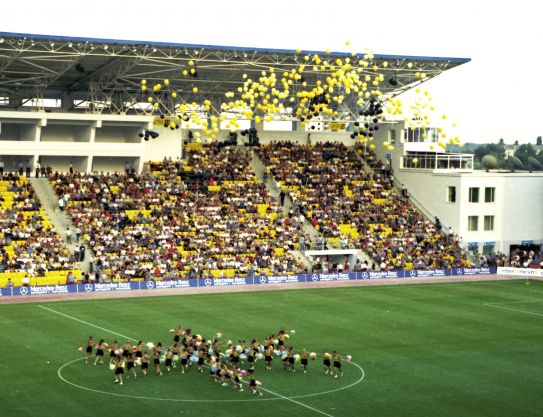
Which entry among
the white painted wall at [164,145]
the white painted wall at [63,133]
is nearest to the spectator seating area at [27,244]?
the white painted wall at [63,133]

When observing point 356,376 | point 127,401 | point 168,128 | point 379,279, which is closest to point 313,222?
point 379,279

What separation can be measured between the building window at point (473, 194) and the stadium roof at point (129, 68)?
10704 millimetres

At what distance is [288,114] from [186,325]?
124 ft

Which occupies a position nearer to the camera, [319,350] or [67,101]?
[319,350]

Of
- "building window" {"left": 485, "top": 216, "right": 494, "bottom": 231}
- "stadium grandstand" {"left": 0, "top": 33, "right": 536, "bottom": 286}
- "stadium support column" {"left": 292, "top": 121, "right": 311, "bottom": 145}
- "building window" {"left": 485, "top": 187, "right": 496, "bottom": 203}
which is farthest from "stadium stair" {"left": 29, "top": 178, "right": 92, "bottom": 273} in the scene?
"building window" {"left": 485, "top": 187, "right": 496, "bottom": 203}

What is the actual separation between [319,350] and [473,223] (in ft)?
139

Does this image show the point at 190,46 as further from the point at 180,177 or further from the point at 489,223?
the point at 489,223

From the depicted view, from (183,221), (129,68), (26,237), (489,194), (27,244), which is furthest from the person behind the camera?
(489,194)

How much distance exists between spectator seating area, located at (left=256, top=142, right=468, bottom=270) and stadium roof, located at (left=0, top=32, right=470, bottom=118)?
539cm

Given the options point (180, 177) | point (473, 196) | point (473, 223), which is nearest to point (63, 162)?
point (180, 177)

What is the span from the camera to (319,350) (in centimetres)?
4544

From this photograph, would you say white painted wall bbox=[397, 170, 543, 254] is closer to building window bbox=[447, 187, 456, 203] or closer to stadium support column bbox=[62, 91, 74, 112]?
building window bbox=[447, 187, 456, 203]

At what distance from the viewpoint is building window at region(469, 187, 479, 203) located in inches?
3327

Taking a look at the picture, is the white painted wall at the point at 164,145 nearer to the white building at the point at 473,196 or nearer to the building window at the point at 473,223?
the white building at the point at 473,196
